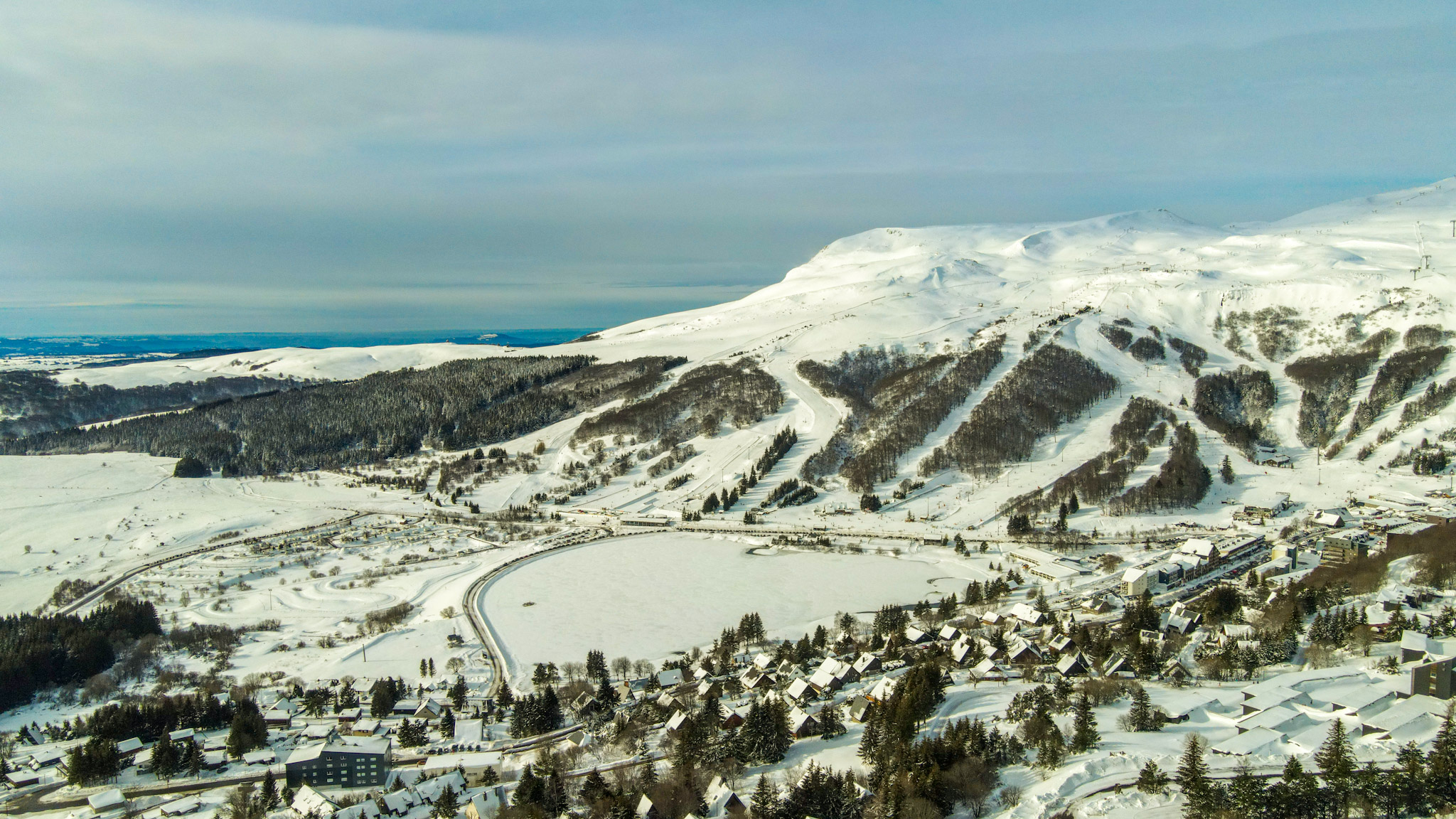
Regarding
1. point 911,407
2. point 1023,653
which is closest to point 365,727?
point 1023,653

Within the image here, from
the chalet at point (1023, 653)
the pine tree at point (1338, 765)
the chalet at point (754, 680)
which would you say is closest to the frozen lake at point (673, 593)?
the chalet at point (754, 680)

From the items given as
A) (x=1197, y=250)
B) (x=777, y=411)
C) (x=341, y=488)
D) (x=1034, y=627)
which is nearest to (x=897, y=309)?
(x=777, y=411)

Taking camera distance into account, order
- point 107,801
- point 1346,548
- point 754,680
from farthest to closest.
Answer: point 1346,548, point 754,680, point 107,801

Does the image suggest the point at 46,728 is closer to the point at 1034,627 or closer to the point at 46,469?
the point at 1034,627

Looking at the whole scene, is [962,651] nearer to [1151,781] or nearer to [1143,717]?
[1143,717]

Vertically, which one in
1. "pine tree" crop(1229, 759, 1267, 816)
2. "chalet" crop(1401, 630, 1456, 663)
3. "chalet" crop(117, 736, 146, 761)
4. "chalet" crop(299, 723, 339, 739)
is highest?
"chalet" crop(1401, 630, 1456, 663)

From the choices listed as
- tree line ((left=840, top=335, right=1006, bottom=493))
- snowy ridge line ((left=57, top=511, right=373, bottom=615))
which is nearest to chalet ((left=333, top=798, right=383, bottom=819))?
snowy ridge line ((left=57, top=511, right=373, bottom=615))

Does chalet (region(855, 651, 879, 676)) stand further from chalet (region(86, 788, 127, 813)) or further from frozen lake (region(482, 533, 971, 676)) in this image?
chalet (region(86, 788, 127, 813))
